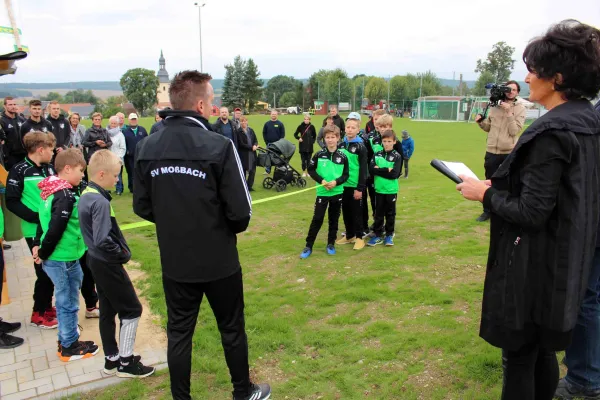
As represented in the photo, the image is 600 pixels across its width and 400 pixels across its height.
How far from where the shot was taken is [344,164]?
5840 millimetres

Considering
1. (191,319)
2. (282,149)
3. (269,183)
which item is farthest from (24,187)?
(282,149)

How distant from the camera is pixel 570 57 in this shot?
1978mm

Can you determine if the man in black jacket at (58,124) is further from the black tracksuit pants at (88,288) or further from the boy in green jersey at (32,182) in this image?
the black tracksuit pants at (88,288)

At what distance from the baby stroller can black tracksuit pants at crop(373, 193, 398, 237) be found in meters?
5.31

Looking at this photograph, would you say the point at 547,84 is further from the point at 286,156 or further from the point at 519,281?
the point at 286,156

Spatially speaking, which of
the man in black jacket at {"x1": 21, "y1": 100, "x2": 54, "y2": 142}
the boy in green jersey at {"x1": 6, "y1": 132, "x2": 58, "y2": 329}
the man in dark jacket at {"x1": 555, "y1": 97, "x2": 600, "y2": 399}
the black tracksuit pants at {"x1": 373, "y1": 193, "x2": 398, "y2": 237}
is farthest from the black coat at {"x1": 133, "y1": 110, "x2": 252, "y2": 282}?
the man in black jacket at {"x1": 21, "y1": 100, "x2": 54, "y2": 142}

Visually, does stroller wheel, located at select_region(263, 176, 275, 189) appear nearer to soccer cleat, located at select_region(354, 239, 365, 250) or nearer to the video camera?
soccer cleat, located at select_region(354, 239, 365, 250)

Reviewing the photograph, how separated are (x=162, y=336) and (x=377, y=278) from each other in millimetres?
2453

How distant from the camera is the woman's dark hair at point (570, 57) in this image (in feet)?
6.42

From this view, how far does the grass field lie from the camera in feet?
10.7

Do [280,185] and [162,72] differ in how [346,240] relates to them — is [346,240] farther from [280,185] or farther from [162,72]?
[162,72]

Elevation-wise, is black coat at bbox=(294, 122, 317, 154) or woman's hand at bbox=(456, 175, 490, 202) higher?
woman's hand at bbox=(456, 175, 490, 202)

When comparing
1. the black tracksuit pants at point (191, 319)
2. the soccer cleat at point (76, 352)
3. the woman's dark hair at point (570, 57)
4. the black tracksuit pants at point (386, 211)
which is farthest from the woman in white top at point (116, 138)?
the woman's dark hair at point (570, 57)

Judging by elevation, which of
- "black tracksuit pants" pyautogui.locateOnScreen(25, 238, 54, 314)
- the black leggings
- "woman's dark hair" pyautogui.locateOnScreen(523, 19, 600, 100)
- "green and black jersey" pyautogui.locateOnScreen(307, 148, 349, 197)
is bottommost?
"black tracksuit pants" pyautogui.locateOnScreen(25, 238, 54, 314)
